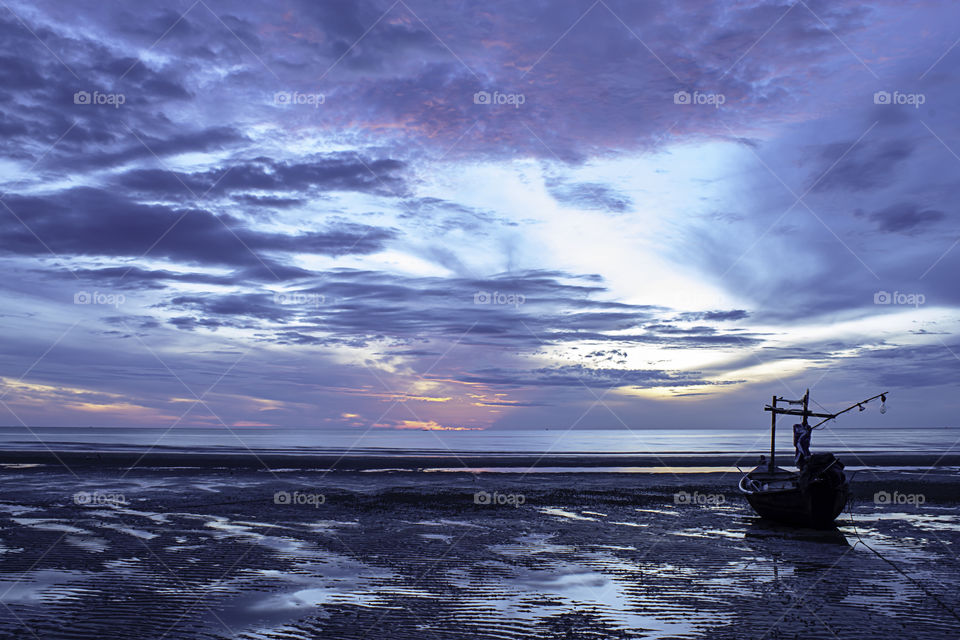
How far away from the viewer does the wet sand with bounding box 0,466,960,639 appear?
13039 millimetres

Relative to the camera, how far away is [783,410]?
113 ft

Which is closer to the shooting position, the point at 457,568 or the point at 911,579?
the point at 911,579

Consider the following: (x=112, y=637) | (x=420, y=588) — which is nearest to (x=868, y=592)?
(x=420, y=588)

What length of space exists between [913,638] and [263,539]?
18.0 meters

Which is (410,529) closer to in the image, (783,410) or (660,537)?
(660,537)

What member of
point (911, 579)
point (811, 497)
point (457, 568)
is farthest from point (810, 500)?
point (457, 568)

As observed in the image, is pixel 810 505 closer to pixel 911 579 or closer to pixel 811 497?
pixel 811 497

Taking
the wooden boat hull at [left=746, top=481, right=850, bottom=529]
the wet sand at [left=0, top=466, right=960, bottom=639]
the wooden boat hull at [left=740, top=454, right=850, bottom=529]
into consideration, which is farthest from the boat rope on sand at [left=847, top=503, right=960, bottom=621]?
the wooden boat hull at [left=740, top=454, right=850, bottom=529]

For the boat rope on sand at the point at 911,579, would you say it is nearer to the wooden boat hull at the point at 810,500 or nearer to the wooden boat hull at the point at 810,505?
the wooden boat hull at the point at 810,505

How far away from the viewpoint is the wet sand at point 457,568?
13039 mm

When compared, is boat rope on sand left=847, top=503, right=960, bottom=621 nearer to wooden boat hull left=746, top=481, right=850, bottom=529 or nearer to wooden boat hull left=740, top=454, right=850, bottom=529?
wooden boat hull left=746, top=481, right=850, bottom=529

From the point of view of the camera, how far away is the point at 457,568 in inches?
712

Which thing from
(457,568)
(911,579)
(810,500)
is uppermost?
(810,500)

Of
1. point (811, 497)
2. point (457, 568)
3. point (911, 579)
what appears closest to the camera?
point (911, 579)
